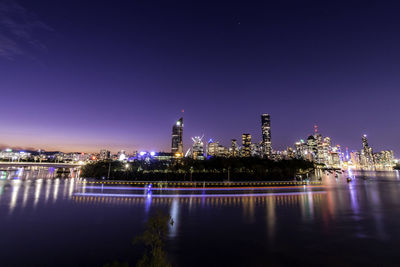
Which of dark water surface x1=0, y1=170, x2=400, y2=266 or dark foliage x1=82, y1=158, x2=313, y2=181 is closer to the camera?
dark water surface x1=0, y1=170, x2=400, y2=266

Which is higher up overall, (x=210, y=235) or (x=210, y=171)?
(x=210, y=171)

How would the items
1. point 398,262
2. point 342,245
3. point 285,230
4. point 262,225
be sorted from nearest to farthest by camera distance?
point 398,262 → point 342,245 → point 285,230 → point 262,225

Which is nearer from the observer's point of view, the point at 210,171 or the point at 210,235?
the point at 210,235

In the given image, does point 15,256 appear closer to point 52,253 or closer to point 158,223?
point 52,253

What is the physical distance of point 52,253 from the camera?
35.1 ft

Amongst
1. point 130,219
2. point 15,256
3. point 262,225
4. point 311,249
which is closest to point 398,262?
point 311,249

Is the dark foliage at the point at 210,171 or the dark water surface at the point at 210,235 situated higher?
the dark foliage at the point at 210,171

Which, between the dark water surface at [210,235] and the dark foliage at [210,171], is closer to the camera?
the dark water surface at [210,235]

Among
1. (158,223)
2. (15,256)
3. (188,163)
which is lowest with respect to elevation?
(15,256)

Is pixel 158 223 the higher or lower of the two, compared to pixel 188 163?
lower

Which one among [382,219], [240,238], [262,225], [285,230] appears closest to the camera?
[240,238]

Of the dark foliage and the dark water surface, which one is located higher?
the dark foliage

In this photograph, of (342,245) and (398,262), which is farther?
(342,245)

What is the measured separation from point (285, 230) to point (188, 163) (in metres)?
46.9
